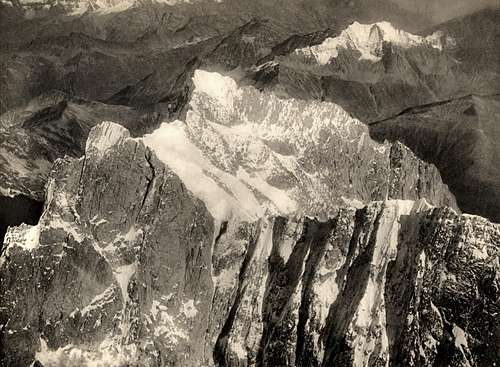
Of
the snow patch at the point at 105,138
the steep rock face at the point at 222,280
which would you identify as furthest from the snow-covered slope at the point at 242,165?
the steep rock face at the point at 222,280

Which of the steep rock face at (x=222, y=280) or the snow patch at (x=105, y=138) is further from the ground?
the snow patch at (x=105, y=138)

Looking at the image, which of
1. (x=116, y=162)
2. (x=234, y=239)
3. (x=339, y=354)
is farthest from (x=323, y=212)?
(x=339, y=354)

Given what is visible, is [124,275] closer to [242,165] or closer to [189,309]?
[189,309]

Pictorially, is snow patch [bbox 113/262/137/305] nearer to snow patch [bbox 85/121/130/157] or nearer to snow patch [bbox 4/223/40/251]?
snow patch [bbox 4/223/40/251]

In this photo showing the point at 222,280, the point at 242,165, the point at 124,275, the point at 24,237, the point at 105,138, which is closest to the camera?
the point at 124,275

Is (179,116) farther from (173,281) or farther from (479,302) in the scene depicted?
(479,302)

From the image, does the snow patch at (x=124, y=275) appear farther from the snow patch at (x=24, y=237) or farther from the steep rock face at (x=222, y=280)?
the snow patch at (x=24, y=237)

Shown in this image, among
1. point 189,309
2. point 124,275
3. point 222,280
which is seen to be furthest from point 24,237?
point 222,280

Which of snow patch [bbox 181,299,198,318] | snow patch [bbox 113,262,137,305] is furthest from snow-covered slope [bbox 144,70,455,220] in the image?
snow patch [bbox 113,262,137,305]
